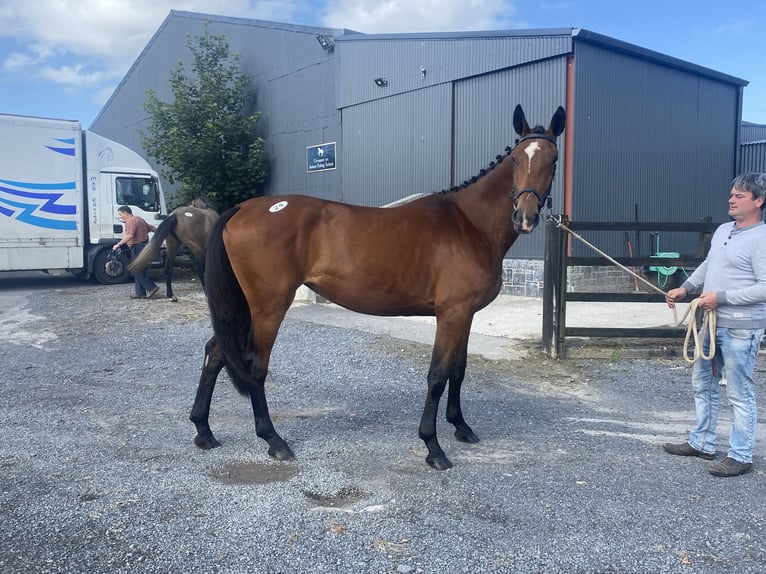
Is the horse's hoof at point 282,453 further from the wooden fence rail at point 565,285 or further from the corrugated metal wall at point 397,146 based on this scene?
the corrugated metal wall at point 397,146

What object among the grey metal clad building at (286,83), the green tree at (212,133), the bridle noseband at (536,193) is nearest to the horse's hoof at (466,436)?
the bridle noseband at (536,193)

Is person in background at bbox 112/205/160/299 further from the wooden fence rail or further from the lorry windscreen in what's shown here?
the wooden fence rail

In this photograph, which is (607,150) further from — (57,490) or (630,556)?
(57,490)

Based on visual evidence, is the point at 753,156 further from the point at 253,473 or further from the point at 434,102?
the point at 253,473

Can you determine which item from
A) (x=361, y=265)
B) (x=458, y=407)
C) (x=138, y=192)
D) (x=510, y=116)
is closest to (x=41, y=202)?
(x=138, y=192)

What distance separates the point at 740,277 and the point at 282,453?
3.11m

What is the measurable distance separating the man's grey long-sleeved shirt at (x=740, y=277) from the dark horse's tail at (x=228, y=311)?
307 centimetres

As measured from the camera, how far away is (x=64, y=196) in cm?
1405

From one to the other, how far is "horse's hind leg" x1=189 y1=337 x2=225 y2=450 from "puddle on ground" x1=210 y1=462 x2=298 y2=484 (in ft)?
1.24

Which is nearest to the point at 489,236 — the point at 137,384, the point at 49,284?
the point at 137,384

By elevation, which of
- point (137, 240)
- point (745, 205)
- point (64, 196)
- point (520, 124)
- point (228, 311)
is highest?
point (64, 196)

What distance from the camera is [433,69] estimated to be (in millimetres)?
12914

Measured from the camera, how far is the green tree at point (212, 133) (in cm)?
1744

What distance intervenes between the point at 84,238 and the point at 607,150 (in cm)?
1195
